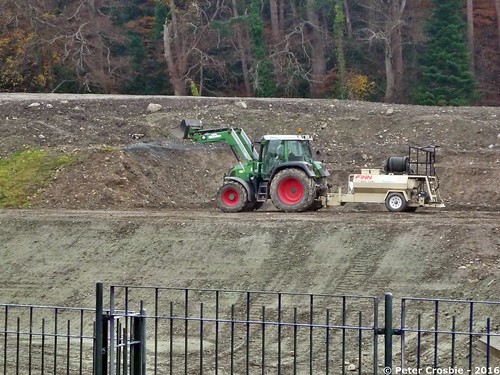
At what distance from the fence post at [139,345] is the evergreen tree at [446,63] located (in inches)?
1433

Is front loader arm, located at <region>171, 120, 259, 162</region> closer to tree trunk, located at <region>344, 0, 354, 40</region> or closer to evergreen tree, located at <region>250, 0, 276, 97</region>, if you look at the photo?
evergreen tree, located at <region>250, 0, 276, 97</region>

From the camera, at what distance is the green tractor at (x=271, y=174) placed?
23547 millimetres

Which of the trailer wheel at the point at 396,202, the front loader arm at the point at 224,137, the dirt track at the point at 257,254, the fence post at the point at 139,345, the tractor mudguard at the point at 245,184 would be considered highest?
→ the front loader arm at the point at 224,137

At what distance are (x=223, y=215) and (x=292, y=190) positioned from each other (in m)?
1.62

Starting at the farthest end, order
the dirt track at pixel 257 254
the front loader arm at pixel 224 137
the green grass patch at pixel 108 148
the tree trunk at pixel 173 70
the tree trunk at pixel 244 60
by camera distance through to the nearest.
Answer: the tree trunk at pixel 244 60 < the tree trunk at pixel 173 70 < the green grass patch at pixel 108 148 < the front loader arm at pixel 224 137 < the dirt track at pixel 257 254

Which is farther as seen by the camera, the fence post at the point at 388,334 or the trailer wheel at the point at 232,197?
the trailer wheel at the point at 232,197

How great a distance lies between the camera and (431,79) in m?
46.4

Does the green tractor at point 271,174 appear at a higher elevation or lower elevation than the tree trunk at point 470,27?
lower

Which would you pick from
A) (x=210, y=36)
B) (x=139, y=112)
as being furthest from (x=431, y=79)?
(x=139, y=112)

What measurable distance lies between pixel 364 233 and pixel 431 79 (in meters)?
27.4

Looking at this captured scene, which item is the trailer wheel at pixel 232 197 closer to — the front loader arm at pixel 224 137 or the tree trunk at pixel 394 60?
the front loader arm at pixel 224 137

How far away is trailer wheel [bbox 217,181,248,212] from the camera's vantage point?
946 inches

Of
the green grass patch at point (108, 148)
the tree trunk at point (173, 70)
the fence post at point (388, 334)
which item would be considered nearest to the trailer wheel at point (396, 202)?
the green grass patch at point (108, 148)

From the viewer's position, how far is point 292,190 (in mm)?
23672
